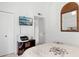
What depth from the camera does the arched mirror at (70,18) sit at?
6.06ft

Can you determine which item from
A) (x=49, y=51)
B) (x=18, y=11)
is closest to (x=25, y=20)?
(x=18, y=11)

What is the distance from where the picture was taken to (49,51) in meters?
1.66

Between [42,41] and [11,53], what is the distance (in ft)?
1.64

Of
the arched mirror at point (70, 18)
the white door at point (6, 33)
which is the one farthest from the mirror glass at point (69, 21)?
the white door at point (6, 33)

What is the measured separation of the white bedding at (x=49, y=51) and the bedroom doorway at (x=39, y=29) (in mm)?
123

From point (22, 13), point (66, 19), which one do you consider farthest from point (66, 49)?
point (22, 13)

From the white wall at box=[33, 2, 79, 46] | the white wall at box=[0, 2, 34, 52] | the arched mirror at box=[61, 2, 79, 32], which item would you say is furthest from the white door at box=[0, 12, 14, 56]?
the arched mirror at box=[61, 2, 79, 32]

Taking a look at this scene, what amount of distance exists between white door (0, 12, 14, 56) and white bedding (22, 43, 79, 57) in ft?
0.97

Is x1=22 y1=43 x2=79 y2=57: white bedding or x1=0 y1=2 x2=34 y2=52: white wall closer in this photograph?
x1=22 y1=43 x2=79 y2=57: white bedding

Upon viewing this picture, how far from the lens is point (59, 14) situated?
1928mm

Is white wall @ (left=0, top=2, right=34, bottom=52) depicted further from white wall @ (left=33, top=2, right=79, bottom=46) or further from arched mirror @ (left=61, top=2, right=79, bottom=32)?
arched mirror @ (left=61, top=2, right=79, bottom=32)

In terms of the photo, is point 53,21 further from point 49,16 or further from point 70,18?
point 70,18

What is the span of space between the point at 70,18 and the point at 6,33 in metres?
1.02

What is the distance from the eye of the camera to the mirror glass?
6.09 ft
